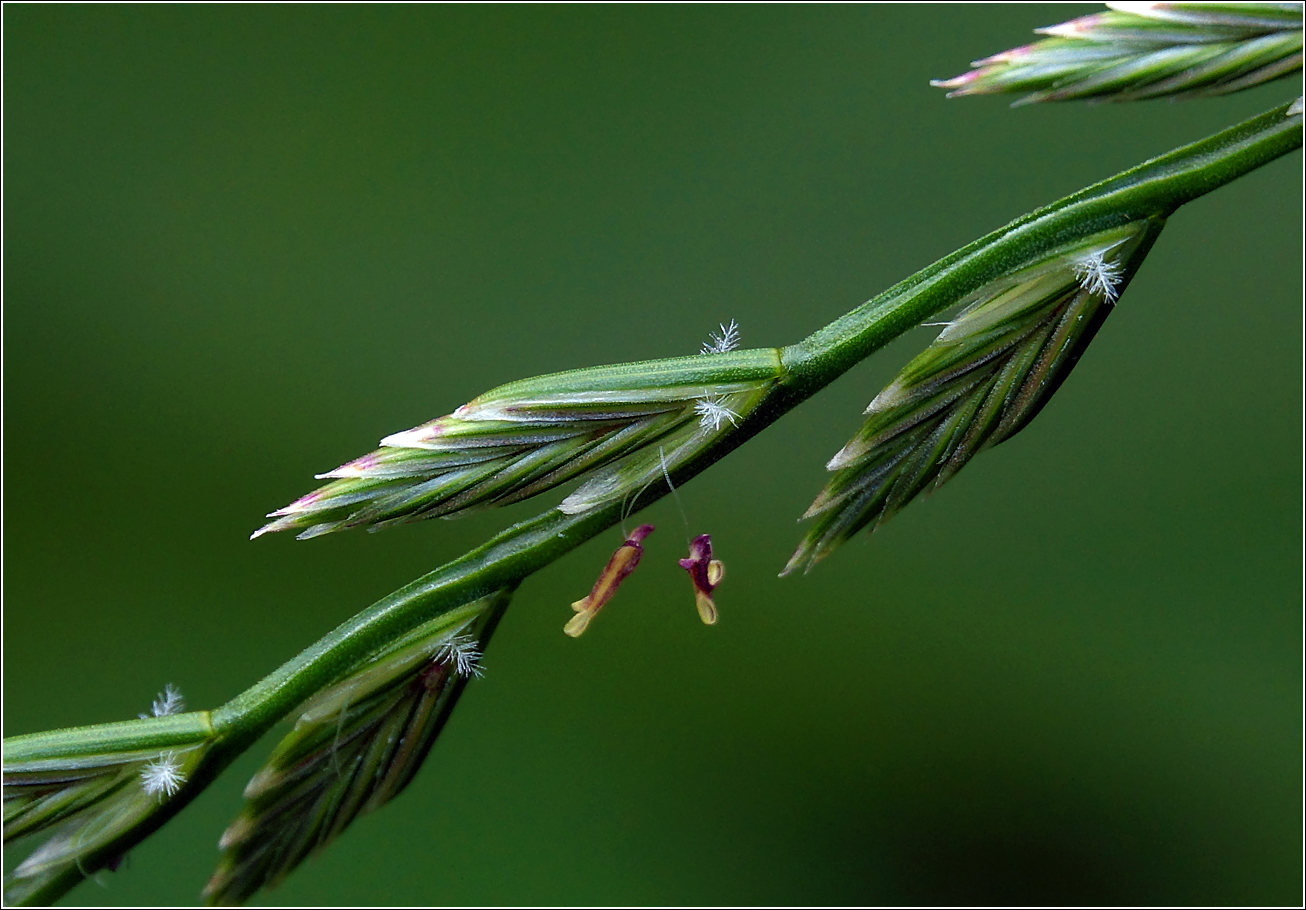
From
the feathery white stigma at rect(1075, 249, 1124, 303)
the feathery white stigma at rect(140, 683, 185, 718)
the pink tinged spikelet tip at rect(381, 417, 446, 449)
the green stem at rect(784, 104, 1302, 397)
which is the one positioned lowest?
the feathery white stigma at rect(1075, 249, 1124, 303)

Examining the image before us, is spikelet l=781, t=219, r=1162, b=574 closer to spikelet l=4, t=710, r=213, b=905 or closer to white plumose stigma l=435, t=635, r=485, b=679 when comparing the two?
white plumose stigma l=435, t=635, r=485, b=679

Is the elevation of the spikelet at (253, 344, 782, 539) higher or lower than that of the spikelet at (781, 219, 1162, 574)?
higher

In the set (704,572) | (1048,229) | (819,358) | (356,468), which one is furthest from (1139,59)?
(356,468)

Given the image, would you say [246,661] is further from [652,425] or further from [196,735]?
[652,425]

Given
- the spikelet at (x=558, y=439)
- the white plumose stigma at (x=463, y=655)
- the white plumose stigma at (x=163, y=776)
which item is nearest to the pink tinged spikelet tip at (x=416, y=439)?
the spikelet at (x=558, y=439)

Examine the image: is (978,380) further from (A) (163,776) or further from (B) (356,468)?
(A) (163,776)

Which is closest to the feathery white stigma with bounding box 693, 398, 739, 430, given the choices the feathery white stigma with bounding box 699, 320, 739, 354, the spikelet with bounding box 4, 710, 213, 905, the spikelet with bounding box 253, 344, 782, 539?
the spikelet with bounding box 253, 344, 782, 539

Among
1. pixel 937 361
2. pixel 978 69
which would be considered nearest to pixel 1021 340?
pixel 937 361

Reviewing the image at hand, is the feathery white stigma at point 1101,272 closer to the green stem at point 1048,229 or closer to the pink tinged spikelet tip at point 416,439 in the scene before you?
the green stem at point 1048,229
